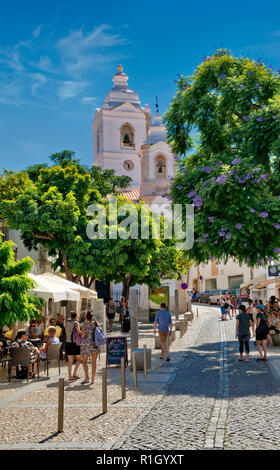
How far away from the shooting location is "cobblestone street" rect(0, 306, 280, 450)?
23.4 feet

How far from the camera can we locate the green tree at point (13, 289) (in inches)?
546

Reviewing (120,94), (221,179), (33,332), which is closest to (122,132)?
(120,94)

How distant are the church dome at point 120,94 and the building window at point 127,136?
2.95 meters

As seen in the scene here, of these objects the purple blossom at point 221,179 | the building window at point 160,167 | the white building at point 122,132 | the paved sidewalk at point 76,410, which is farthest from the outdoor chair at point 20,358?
the white building at point 122,132

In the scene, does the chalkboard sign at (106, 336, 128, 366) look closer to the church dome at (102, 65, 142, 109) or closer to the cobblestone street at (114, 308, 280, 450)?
the cobblestone street at (114, 308, 280, 450)

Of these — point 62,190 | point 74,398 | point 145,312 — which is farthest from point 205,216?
point 145,312

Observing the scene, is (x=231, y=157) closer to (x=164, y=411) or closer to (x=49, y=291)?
(x=49, y=291)

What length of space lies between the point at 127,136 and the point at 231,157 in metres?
49.7

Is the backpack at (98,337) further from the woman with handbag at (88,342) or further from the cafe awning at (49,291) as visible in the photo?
the cafe awning at (49,291)

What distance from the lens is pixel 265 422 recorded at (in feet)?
26.6

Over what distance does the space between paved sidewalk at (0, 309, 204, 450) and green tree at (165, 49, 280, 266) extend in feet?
15.0

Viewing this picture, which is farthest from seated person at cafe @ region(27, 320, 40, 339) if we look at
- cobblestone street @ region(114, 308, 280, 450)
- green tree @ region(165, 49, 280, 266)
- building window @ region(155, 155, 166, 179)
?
building window @ region(155, 155, 166, 179)
